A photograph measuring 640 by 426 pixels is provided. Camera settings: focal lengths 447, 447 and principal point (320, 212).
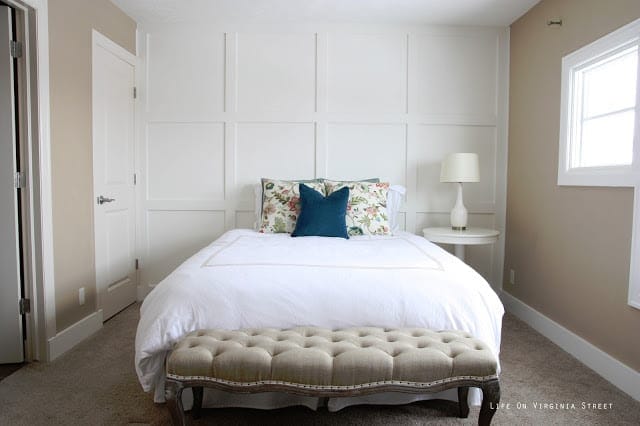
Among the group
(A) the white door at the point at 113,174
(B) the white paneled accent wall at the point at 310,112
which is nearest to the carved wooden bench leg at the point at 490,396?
(B) the white paneled accent wall at the point at 310,112

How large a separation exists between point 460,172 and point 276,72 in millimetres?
1731

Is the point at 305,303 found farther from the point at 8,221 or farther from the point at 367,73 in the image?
the point at 367,73

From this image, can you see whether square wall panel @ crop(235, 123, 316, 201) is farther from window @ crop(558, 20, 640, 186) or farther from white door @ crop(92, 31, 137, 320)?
window @ crop(558, 20, 640, 186)

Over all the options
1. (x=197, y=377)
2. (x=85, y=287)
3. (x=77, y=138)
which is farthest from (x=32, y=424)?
(x=77, y=138)

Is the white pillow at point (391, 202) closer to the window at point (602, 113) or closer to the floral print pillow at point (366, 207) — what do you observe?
the floral print pillow at point (366, 207)

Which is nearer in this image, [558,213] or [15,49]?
[15,49]

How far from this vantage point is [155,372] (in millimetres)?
1882

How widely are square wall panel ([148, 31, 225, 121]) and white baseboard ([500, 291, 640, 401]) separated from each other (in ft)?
9.68

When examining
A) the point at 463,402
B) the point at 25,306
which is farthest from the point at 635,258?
the point at 25,306

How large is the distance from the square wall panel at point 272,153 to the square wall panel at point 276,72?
0.17 metres

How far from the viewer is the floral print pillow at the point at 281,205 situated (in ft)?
10.7

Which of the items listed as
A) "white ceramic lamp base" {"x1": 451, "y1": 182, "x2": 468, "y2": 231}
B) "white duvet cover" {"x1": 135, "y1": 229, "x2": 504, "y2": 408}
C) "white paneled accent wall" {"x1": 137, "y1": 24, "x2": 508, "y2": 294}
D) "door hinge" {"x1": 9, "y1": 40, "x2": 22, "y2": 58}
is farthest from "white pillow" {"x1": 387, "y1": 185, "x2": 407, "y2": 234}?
"door hinge" {"x1": 9, "y1": 40, "x2": 22, "y2": 58}

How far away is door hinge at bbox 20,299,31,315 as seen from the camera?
255 centimetres

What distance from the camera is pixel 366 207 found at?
3293 millimetres
